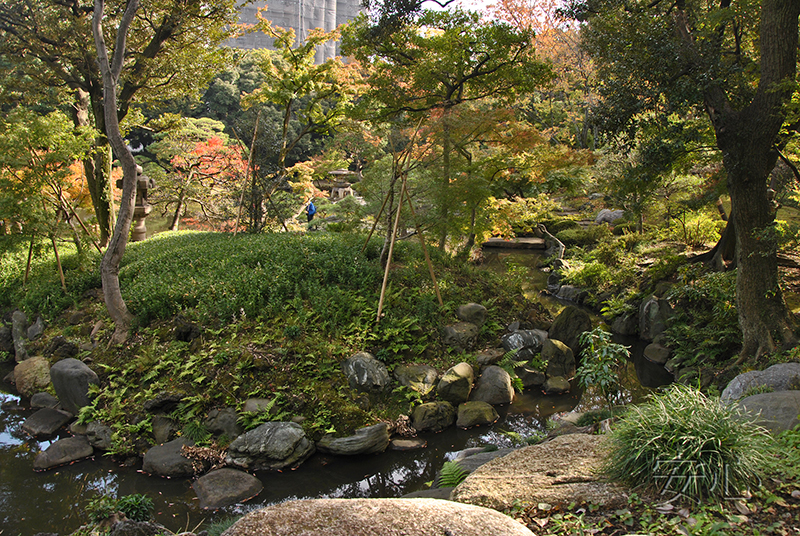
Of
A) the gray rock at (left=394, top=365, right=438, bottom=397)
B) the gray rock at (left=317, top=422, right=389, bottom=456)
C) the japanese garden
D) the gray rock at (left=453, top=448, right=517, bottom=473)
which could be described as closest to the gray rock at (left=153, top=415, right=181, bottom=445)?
the japanese garden

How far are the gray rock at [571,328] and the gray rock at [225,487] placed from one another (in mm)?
6384

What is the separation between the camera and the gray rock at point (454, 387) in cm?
756

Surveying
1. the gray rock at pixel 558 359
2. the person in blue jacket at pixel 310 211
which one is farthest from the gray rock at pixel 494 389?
the person in blue jacket at pixel 310 211

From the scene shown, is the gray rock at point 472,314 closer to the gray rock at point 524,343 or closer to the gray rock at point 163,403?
the gray rock at point 524,343

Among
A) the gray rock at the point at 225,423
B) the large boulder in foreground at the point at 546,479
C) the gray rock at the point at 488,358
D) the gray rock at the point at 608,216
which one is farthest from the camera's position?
the gray rock at the point at 608,216

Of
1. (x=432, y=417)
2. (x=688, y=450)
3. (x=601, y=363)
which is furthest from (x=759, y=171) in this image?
(x=432, y=417)

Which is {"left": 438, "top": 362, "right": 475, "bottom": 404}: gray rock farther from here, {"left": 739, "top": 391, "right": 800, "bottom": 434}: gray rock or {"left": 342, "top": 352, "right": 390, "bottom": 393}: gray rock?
{"left": 739, "top": 391, "right": 800, "bottom": 434}: gray rock

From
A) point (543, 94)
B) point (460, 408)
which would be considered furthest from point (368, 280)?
point (543, 94)

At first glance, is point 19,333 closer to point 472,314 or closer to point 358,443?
point 358,443

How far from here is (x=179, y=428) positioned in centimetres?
664

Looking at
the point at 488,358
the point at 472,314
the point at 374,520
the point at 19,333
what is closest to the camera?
the point at 374,520

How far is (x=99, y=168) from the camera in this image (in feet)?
43.7

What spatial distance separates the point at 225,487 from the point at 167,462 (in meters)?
1.07

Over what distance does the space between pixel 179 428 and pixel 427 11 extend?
1067 cm
